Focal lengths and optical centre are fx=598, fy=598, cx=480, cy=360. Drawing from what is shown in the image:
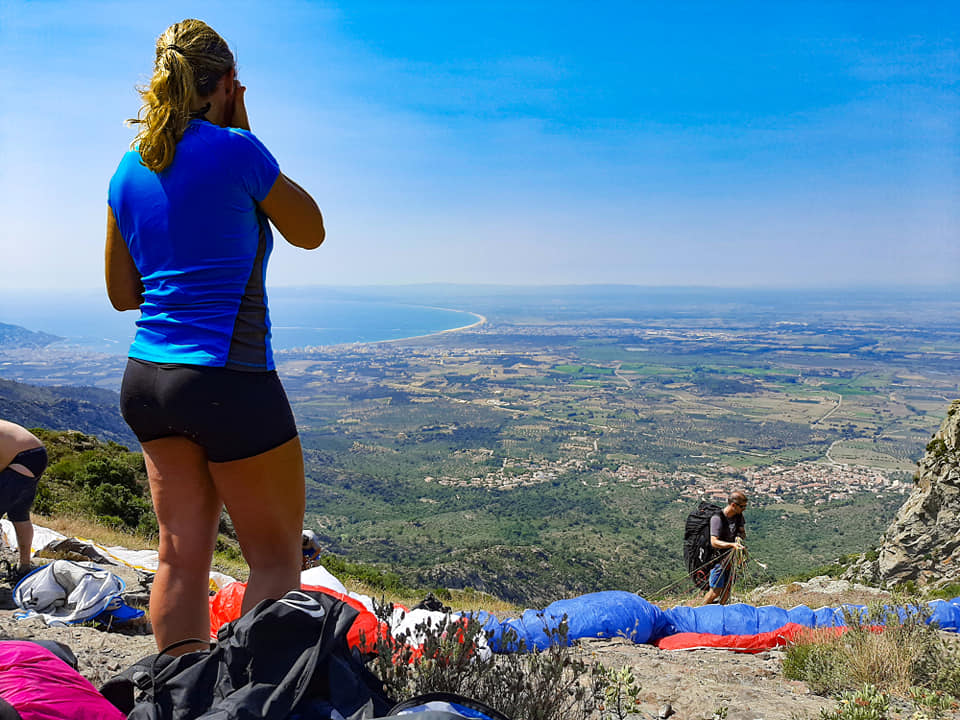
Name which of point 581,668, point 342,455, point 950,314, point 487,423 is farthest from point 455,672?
point 950,314

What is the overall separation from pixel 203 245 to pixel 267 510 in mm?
682

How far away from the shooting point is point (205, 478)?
155 centimetres

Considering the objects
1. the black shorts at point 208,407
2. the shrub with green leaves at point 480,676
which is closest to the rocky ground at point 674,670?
the shrub with green leaves at point 480,676

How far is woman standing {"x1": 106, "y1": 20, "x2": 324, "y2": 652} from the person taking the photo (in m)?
1.42

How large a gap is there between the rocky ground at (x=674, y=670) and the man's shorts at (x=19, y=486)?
43cm

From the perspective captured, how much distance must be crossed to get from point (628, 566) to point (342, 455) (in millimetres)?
37011

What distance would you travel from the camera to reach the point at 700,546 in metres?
6.34

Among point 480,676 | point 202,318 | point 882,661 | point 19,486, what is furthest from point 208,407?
point 19,486

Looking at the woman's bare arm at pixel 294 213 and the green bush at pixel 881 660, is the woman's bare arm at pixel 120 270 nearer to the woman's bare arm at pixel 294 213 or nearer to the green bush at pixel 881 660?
the woman's bare arm at pixel 294 213

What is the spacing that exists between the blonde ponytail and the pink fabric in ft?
3.81

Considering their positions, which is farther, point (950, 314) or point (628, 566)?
point (950, 314)

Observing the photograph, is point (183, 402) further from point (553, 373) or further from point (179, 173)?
point (553, 373)

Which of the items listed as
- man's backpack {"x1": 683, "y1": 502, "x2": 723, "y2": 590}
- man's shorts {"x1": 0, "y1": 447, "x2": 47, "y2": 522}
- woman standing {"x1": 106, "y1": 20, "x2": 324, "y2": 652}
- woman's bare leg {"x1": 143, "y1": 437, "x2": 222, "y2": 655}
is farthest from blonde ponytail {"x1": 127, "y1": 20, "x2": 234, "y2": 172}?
man's backpack {"x1": 683, "y1": 502, "x2": 723, "y2": 590}

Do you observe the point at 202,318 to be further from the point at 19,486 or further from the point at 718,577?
the point at 718,577
